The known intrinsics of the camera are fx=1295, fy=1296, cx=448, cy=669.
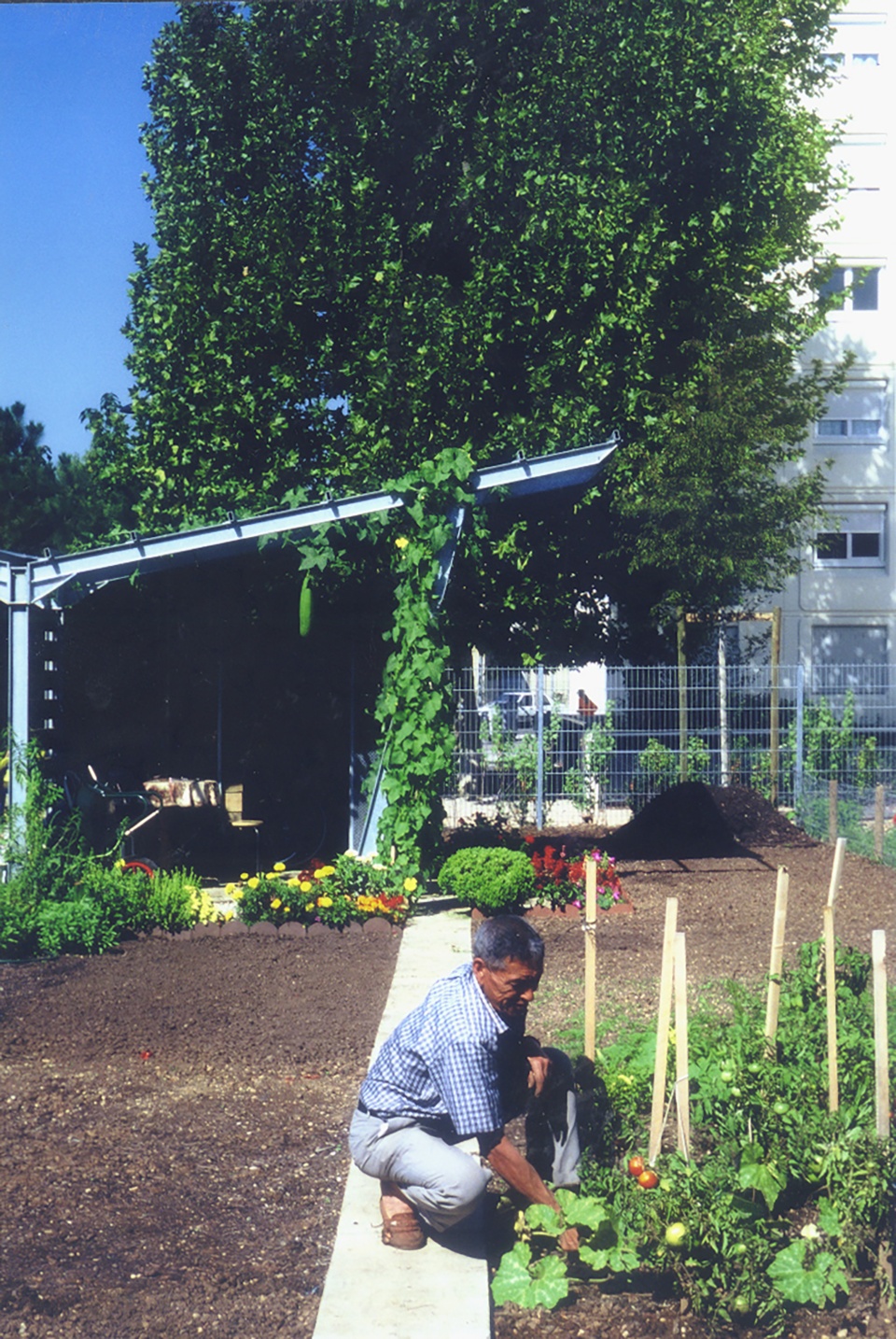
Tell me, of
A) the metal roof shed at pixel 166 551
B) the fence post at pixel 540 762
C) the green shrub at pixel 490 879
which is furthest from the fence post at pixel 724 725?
the green shrub at pixel 490 879

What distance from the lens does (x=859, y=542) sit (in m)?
26.2

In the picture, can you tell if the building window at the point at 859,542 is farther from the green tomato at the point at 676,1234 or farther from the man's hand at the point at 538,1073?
the green tomato at the point at 676,1234

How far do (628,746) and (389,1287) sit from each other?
465 inches

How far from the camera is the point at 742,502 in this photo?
1473 centimetres

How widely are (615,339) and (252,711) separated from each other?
5816 mm

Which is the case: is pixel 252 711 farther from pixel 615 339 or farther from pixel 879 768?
pixel 879 768

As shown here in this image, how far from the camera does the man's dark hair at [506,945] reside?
3627mm

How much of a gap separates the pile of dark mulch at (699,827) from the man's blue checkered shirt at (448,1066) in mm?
8861

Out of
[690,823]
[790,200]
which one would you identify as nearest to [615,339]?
[790,200]

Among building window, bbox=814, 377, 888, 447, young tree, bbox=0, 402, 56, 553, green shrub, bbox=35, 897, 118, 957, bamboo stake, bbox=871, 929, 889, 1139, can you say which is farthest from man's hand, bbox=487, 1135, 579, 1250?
building window, bbox=814, 377, 888, 447

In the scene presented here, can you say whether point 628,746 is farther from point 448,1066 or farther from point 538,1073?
point 448,1066

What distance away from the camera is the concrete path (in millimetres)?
3322

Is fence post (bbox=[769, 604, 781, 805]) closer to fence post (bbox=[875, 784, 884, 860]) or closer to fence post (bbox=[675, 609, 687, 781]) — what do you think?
fence post (bbox=[675, 609, 687, 781])

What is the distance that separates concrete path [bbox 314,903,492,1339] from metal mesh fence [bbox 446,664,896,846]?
939 cm
